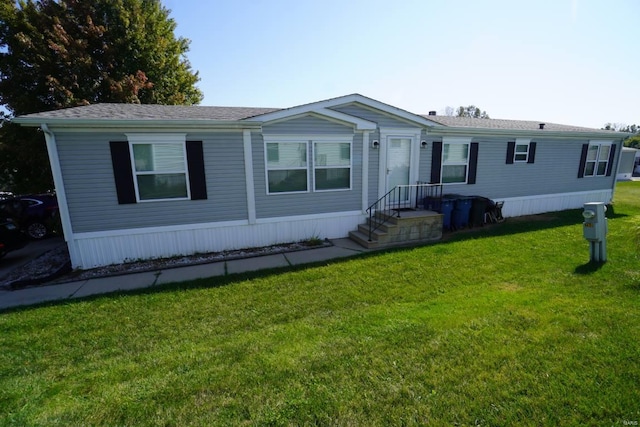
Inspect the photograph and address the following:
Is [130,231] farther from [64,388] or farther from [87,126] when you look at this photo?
[64,388]

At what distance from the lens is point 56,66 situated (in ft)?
40.1

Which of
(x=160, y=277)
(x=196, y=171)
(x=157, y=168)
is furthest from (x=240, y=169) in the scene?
(x=160, y=277)

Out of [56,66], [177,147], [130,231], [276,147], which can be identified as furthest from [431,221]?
[56,66]

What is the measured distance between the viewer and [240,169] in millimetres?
6914

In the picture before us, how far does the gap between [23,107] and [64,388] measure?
15.1m

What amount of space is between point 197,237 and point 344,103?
5010 millimetres

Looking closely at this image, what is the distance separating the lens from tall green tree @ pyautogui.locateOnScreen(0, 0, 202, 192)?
38.9ft

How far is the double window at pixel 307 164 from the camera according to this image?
714 centimetres

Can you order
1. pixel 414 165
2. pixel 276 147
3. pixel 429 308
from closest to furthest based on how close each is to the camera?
pixel 429 308, pixel 276 147, pixel 414 165

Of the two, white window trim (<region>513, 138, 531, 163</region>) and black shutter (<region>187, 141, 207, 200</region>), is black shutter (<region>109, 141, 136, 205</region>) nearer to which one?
black shutter (<region>187, 141, 207, 200</region>)

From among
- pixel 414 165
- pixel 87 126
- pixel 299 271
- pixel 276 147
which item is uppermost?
pixel 87 126

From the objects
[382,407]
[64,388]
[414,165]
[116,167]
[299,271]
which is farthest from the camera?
[414,165]

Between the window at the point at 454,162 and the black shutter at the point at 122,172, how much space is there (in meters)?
8.37

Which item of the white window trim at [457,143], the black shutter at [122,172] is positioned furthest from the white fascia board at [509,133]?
the black shutter at [122,172]
